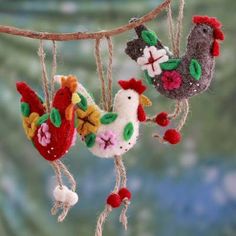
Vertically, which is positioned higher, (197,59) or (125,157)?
(125,157)

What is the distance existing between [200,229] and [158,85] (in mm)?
678

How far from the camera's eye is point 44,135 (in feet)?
1.87

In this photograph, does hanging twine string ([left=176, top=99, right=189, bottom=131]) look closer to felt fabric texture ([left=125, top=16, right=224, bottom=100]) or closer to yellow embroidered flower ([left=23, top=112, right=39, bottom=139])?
felt fabric texture ([left=125, top=16, right=224, bottom=100])

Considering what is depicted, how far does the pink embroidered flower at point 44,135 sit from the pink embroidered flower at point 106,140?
0.18ft

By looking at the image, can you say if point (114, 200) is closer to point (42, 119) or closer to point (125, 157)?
point (42, 119)

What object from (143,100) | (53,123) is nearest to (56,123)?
(53,123)

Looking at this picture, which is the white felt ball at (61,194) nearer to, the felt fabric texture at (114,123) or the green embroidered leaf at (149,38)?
the felt fabric texture at (114,123)

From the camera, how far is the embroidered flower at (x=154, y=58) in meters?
0.61

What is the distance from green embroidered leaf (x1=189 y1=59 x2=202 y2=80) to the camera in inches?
23.6

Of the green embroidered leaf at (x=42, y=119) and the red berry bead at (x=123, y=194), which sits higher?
the red berry bead at (x=123, y=194)

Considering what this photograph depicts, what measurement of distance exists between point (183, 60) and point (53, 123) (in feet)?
0.50

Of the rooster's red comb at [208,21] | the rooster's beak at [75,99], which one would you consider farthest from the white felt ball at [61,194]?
the rooster's red comb at [208,21]

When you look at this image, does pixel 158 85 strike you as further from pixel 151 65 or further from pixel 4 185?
pixel 4 185

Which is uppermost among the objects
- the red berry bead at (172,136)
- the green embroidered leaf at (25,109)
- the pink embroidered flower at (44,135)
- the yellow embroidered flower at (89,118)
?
the red berry bead at (172,136)
